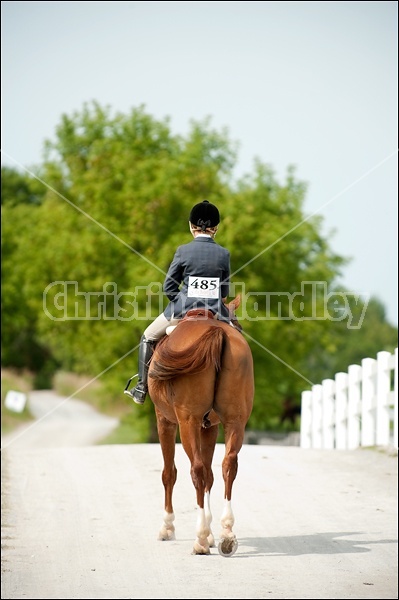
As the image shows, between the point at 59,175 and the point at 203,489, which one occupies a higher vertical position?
the point at 59,175

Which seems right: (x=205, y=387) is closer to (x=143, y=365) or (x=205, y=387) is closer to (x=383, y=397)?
(x=143, y=365)

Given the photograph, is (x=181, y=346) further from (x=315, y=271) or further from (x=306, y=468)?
(x=315, y=271)

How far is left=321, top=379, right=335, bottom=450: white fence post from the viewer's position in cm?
2052

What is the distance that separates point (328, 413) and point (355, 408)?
1.62 m

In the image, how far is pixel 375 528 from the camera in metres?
11.0

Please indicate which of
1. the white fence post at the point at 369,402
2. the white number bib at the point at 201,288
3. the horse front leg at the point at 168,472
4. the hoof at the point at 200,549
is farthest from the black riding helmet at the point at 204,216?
the white fence post at the point at 369,402

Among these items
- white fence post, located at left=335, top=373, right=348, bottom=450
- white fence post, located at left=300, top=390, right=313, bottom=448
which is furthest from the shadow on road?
white fence post, located at left=300, top=390, right=313, bottom=448

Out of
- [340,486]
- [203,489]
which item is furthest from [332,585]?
[340,486]

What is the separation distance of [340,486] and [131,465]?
3.04 meters

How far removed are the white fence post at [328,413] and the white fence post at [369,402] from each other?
203 centimetres

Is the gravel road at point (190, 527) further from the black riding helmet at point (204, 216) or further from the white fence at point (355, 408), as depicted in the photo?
the black riding helmet at point (204, 216)

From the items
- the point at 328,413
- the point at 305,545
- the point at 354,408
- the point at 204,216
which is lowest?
the point at 305,545

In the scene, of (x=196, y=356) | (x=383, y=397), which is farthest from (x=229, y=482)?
(x=383, y=397)

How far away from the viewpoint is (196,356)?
29.6ft
